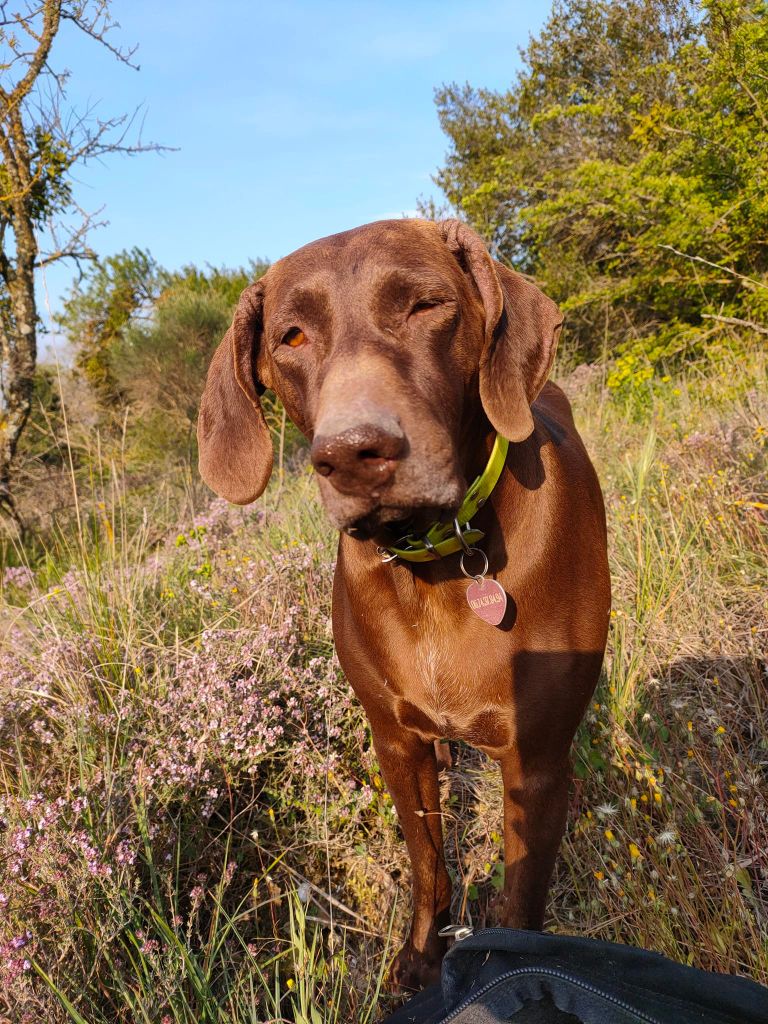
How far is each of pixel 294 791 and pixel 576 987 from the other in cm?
156

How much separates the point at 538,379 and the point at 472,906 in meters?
1.60

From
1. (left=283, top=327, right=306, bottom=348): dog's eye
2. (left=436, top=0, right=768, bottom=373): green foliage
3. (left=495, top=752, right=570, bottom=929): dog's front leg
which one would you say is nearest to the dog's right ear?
(left=283, top=327, right=306, bottom=348): dog's eye

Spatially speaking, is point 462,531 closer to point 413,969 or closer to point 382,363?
point 382,363

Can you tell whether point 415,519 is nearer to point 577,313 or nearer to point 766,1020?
point 766,1020

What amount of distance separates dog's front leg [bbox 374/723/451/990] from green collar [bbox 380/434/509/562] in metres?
0.54

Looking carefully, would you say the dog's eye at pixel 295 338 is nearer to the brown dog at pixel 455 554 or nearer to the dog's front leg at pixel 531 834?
the brown dog at pixel 455 554

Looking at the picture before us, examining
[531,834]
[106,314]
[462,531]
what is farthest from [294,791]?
[106,314]

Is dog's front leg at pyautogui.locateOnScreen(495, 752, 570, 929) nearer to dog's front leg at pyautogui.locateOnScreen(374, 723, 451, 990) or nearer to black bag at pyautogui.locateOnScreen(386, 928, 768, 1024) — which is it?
dog's front leg at pyautogui.locateOnScreen(374, 723, 451, 990)

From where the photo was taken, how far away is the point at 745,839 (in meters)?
1.85

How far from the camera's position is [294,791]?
2572 millimetres

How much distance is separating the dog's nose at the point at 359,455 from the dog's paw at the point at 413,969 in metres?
1.39

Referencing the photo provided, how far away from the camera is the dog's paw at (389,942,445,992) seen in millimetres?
1971

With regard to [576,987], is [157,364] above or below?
above

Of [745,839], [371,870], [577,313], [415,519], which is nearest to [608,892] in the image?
[745,839]
